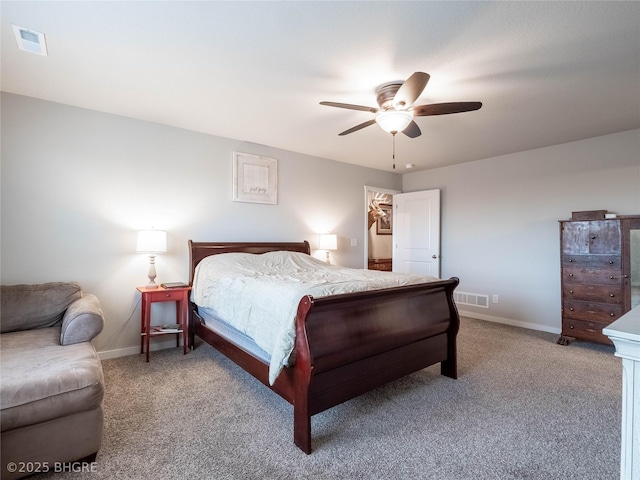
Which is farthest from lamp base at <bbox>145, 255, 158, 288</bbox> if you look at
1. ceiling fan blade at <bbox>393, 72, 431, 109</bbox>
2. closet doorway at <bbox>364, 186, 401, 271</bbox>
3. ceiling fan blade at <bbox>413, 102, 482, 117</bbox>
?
closet doorway at <bbox>364, 186, 401, 271</bbox>

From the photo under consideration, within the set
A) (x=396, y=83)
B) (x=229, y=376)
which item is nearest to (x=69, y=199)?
(x=229, y=376)

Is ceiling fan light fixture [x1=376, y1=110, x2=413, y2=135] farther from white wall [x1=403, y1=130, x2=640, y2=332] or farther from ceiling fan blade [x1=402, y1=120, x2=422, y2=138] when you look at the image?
white wall [x1=403, y1=130, x2=640, y2=332]

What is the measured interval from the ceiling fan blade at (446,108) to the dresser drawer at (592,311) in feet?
9.31

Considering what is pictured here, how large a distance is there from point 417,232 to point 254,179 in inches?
119

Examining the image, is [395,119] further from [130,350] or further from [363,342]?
[130,350]

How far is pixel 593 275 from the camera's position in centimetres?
350

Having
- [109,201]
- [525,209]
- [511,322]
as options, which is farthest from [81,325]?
[525,209]

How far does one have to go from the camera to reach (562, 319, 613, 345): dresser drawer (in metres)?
3.44

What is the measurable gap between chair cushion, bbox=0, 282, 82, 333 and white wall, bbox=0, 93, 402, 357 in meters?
0.41

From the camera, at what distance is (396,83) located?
248cm

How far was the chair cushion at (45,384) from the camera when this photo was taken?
1480mm

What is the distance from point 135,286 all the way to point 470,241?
475 cm

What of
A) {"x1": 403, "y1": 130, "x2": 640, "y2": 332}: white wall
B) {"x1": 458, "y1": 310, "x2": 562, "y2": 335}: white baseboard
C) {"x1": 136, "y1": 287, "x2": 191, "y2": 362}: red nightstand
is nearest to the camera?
{"x1": 136, "y1": 287, "x2": 191, "y2": 362}: red nightstand

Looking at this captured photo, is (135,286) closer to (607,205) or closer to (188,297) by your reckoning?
(188,297)
